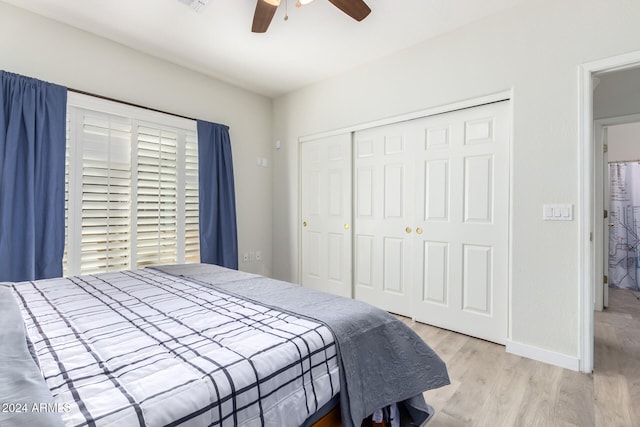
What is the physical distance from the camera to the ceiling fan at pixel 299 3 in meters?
1.97

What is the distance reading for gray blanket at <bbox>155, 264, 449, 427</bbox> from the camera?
1187mm

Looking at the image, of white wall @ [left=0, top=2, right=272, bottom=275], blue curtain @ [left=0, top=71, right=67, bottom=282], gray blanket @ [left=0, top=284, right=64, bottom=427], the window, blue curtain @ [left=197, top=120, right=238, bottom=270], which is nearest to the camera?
gray blanket @ [left=0, top=284, right=64, bottom=427]

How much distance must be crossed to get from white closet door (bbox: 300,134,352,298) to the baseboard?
1.60 m

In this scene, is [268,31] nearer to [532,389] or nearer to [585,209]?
[585,209]

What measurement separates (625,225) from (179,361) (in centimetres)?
567

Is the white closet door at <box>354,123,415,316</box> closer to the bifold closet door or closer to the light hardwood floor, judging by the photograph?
the bifold closet door

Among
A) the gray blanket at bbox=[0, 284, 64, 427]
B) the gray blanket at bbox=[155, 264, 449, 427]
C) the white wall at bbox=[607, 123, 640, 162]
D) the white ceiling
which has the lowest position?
the gray blanket at bbox=[155, 264, 449, 427]

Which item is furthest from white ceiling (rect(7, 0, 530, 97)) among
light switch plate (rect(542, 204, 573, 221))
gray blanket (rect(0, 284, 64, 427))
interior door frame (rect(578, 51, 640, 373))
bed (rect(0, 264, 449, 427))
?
gray blanket (rect(0, 284, 64, 427))

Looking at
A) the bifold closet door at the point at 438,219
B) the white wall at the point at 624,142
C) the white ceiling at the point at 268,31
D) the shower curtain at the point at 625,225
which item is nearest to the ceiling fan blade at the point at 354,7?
the white ceiling at the point at 268,31

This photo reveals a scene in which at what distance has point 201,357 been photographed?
0.92 meters

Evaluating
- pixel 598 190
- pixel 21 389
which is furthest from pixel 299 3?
pixel 598 190

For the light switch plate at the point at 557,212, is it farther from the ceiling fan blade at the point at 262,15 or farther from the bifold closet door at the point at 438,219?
the ceiling fan blade at the point at 262,15

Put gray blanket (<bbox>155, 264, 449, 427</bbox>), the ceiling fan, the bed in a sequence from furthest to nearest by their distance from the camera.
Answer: the ceiling fan → gray blanket (<bbox>155, 264, 449, 427</bbox>) → the bed

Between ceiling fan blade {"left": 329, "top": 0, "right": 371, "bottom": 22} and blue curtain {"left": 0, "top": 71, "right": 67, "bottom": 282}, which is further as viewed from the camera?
blue curtain {"left": 0, "top": 71, "right": 67, "bottom": 282}
